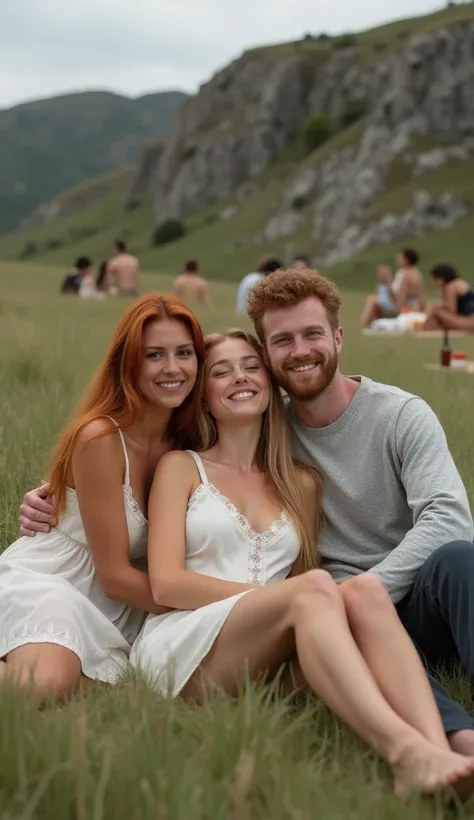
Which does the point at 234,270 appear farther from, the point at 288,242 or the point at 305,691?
the point at 305,691

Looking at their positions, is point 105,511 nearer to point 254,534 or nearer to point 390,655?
point 254,534

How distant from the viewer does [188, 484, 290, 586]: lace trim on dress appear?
159 inches

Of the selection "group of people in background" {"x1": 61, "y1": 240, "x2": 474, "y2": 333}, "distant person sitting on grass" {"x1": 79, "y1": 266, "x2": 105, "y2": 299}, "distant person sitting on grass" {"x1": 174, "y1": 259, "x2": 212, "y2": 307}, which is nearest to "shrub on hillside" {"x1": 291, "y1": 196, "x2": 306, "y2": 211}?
"group of people in background" {"x1": 61, "y1": 240, "x2": 474, "y2": 333}

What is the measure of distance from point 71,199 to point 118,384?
18086 centimetres

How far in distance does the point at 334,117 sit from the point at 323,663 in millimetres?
122268

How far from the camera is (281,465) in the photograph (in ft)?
14.0

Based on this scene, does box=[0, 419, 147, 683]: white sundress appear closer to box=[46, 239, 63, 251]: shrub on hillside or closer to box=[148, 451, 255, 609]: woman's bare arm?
box=[148, 451, 255, 609]: woman's bare arm

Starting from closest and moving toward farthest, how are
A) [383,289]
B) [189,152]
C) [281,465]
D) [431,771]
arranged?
[431,771] < [281,465] < [383,289] < [189,152]

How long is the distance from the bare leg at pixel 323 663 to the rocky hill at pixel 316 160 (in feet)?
209

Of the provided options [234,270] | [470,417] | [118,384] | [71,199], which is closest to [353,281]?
[234,270]

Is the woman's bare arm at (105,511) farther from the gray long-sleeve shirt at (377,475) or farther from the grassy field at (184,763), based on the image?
the gray long-sleeve shirt at (377,475)

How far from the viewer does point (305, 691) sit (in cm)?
352

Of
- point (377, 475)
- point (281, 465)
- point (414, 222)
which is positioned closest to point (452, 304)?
point (377, 475)

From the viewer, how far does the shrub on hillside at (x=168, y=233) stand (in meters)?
110
